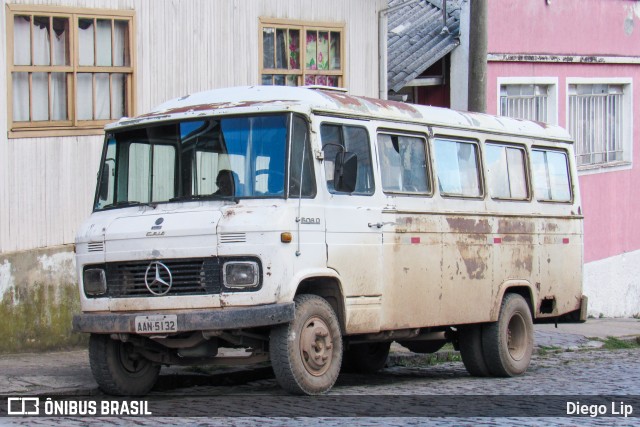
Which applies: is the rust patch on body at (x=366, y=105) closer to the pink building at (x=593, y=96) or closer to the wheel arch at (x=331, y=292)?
the wheel arch at (x=331, y=292)

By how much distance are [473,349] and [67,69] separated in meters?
5.42

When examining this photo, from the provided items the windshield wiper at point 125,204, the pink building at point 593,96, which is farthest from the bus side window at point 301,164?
the pink building at point 593,96

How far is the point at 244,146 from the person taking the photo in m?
10.2

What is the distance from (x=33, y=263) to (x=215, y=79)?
3422 millimetres

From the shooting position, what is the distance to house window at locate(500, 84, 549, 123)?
2081 cm

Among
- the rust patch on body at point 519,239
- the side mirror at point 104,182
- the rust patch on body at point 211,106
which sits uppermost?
the rust patch on body at point 211,106

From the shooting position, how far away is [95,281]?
1028cm

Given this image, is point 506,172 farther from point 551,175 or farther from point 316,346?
point 316,346

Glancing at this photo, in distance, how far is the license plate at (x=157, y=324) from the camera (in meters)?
9.67

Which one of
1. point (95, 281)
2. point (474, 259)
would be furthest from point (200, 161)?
point (474, 259)

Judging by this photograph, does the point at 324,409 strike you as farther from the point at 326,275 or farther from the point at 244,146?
the point at 244,146

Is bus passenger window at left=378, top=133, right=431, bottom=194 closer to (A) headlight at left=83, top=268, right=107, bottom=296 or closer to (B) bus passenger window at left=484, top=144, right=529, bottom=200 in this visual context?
(B) bus passenger window at left=484, top=144, right=529, bottom=200

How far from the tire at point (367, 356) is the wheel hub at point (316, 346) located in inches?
111

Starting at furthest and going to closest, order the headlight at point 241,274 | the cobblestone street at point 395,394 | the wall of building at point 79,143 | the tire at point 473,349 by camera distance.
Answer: the wall of building at point 79,143 → the tire at point 473,349 → the headlight at point 241,274 → the cobblestone street at point 395,394
